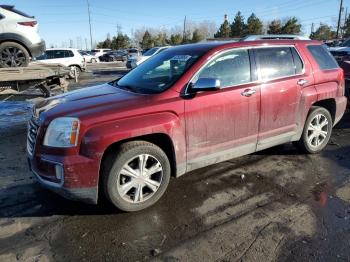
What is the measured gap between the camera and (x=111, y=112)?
12.3 feet

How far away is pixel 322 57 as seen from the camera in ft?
18.7

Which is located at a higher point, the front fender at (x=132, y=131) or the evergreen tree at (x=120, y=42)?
the evergreen tree at (x=120, y=42)

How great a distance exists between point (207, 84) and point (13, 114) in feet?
24.1

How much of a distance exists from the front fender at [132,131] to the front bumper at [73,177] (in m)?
0.12

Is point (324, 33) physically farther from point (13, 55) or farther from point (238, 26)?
point (13, 55)

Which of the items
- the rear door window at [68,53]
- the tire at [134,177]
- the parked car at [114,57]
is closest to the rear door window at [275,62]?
the tire at [134,177]

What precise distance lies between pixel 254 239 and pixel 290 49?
3.04m

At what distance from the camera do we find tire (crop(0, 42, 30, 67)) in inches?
325

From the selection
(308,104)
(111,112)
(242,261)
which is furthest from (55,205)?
(308,104)

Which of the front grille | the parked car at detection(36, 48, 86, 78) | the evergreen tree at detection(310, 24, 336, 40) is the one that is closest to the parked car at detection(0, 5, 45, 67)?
the front grille

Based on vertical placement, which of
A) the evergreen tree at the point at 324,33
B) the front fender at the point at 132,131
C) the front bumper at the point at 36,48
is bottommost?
the front fender at the point at 132,131

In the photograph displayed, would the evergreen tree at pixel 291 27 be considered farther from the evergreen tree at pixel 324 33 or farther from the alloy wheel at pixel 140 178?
the alloy wheel at pixel 140 178

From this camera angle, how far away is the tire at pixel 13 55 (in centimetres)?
827

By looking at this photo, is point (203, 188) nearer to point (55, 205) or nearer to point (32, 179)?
point (55, 205)
